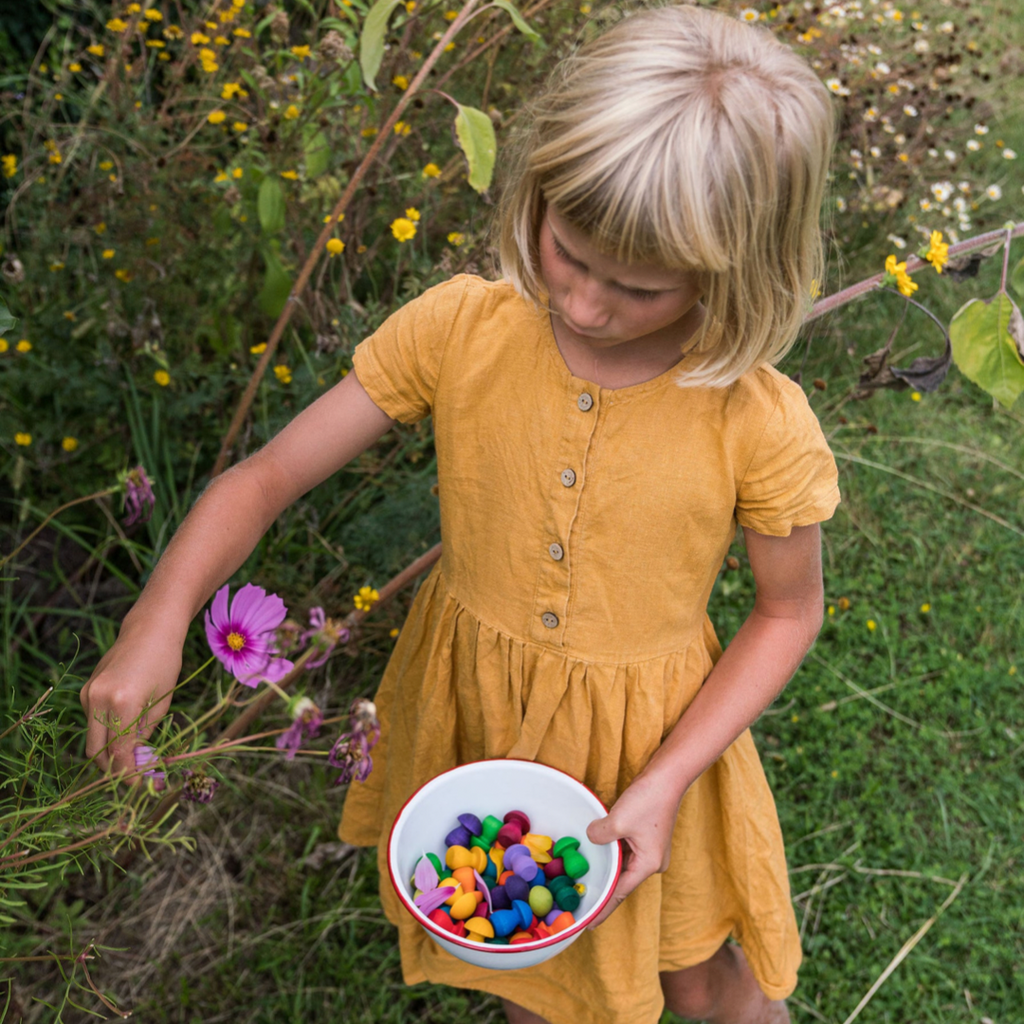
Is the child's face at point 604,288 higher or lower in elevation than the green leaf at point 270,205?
higher

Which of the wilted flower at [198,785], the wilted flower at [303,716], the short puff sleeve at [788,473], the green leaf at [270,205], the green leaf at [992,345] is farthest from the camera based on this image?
the green leaf at [270,205]

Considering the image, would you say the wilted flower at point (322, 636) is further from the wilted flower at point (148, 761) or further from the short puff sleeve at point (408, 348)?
the short puff sleeve at point (408, 348)

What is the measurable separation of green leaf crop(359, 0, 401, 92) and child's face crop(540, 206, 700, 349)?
1.53ft

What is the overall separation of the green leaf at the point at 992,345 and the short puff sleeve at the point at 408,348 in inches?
24.4

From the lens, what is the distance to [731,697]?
113cm

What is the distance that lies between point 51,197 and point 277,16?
24.0 inches

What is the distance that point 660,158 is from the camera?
78 centimetres

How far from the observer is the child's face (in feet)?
2.73

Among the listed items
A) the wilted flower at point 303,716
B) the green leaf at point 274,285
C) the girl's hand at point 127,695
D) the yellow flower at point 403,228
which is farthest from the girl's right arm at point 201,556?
the green leaf at point 274,285

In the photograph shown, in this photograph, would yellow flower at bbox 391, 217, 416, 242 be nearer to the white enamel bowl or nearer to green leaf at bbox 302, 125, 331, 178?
green leaf at bbox 302, 125, 331, 178

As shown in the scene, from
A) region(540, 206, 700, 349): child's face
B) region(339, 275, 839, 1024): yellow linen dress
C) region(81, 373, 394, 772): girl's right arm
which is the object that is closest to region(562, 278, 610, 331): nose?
region(540, 206, 700, 349): child's face

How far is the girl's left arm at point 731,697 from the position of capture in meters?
1.07

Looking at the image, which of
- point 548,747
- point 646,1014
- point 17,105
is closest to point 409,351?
point 548,747

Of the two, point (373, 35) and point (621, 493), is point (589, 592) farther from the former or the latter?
point (373, 35)
